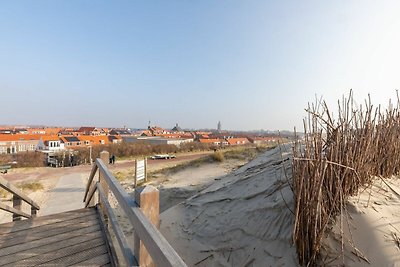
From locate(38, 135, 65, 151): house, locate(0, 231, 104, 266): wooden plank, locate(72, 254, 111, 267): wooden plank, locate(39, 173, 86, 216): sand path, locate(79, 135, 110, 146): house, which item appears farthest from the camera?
locate(79, 135, 110, 146): house

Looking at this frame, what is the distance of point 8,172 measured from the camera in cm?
2184

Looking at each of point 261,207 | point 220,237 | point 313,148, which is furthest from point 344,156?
point 220,237

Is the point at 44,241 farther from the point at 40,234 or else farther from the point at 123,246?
the point at 123,246

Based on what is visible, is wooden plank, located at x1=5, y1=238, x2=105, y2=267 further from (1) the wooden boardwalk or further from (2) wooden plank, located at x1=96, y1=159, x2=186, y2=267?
(2) wooden plank, located at x1=96, y1=159, x2=186, y2=267

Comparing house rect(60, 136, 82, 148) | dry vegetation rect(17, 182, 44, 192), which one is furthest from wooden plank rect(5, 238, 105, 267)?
house rect(60, 136, 82, 148)

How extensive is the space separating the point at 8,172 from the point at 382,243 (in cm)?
2600

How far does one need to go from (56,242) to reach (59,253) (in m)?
0.30

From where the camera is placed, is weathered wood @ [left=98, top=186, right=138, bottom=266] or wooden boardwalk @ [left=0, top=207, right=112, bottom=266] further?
wooden boardwalk @ [left=0, top=207, right=112, bottom=266]

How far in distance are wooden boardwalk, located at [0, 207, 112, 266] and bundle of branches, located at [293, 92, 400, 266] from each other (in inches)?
74.8

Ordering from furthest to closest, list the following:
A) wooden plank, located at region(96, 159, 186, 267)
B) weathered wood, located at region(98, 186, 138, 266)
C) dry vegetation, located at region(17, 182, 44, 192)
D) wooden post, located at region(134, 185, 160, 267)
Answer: dry vegetation, located at region(17, 182, 44, 192) < weathered wood, located at region(98, 186, 138, 266) < wooden post, located at region(134, 185, 160, 267) < wooden plank, located at region(96, 159, 186, 267)

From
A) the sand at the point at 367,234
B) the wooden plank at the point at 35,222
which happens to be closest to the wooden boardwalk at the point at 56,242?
the wooden plank at the point at 35,222

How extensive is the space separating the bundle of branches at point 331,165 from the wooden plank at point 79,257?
1950 millimetres

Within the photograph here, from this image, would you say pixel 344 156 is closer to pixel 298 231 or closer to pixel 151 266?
pixel 298 231

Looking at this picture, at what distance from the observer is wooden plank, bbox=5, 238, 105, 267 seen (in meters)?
2.43
